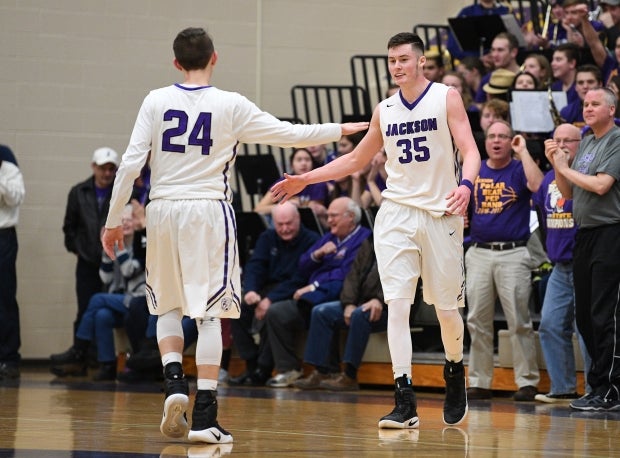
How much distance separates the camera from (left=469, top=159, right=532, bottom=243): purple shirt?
322 inches

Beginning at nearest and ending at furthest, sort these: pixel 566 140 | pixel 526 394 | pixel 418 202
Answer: pixel 418 202 → pixel 566 140 → pixel 526 394

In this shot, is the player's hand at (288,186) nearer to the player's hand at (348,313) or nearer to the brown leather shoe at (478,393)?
the brown leather shoe at (478,393)

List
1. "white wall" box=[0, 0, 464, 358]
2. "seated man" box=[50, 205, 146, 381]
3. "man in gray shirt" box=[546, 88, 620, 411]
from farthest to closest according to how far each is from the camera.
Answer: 1. "white wall" box=[0, 0, 464, 358]
2. "seated man" box=[50, 205, 146, 381]
3. "man in gray shirt" box=[546, 88, 620, 411]

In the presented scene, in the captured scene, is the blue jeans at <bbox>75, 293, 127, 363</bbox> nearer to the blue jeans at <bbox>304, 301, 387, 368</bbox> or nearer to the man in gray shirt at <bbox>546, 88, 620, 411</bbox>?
the blue jeans at <bbox>304, 301, 387, 368</bbox>

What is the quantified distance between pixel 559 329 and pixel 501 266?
652mm

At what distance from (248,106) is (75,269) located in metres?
7.29

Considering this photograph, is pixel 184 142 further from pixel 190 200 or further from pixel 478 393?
pixel 478 393

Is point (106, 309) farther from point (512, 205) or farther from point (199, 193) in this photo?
point (199, 193)

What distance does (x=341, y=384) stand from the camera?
9070mm

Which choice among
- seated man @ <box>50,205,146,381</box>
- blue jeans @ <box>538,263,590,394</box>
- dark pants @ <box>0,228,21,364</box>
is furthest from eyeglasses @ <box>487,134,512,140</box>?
dark pants @ <box>0,228,21,364</box>

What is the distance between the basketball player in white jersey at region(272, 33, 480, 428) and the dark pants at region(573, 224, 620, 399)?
64.1 inches

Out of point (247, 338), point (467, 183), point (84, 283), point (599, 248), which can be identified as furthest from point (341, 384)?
point (467, 183)

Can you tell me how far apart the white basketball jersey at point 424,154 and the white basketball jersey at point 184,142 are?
0.95 m

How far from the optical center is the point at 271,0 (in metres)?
13.2
